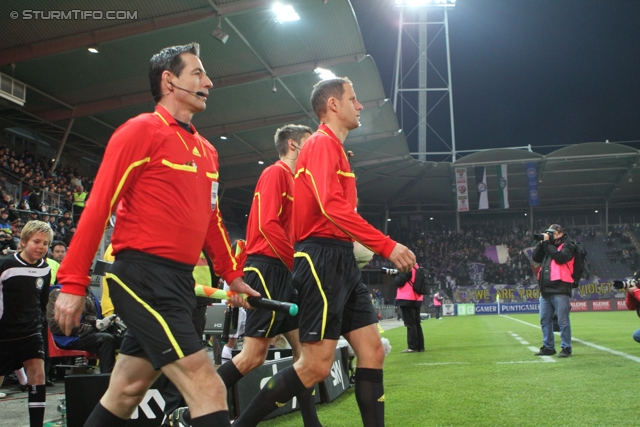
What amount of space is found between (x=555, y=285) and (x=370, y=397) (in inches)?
276

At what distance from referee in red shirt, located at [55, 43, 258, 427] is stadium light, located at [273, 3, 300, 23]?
14.2 metres

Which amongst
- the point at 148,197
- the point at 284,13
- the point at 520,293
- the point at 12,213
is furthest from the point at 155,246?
the point at 520,293

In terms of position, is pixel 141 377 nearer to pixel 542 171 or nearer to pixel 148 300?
pixel 148 300

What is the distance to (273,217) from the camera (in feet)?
15.1

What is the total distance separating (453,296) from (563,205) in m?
15.1

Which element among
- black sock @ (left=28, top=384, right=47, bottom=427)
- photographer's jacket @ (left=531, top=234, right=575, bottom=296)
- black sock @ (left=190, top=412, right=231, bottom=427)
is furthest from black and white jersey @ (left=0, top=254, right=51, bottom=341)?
photographer's jacket @ (left=531, top=234, right=575, bottom=296)

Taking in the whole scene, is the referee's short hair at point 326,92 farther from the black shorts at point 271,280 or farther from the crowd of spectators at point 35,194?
the crowd of spectators at point 35,194

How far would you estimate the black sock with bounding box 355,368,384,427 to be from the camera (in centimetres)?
347

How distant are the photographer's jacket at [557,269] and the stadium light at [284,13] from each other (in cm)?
1031

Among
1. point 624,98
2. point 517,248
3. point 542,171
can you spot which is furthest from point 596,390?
point 624,98

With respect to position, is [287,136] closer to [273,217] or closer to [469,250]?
[273,217]

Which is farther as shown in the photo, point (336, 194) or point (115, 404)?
point (336, 194)

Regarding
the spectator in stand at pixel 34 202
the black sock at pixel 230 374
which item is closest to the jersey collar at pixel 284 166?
the black sock at pixel 230 374

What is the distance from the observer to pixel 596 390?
19.4 ft
